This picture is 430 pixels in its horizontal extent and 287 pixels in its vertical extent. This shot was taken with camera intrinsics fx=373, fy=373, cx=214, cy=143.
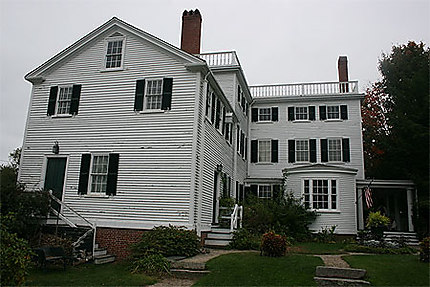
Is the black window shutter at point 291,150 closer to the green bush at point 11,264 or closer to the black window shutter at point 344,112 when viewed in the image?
the black window shutter at point 344,112

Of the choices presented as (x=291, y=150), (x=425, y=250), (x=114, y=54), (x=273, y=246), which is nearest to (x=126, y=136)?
(x=114, y=54)

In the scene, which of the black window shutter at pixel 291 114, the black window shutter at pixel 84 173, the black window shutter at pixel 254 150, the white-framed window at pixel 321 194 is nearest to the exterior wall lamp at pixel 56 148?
the black window shutter at pixel 84 173

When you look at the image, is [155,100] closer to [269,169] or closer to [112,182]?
[112,182]

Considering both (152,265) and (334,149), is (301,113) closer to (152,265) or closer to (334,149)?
(334,149)

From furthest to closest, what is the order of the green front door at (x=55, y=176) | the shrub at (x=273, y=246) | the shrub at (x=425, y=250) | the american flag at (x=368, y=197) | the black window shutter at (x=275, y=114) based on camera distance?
1. the black window shutter at (x=275, y=114)
2. the american flag at (x=368, y=197)
3. the green front door at (x=55, y=176)
4. the shrub at (x=273, y=246)
5. the shrub at (x=425, y=250)

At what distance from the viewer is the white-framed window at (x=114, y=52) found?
15.6 meters

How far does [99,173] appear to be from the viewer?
47.9 feet

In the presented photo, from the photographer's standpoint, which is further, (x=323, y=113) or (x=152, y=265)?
(x=323, y=113)

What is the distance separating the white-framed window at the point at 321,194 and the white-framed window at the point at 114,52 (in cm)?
1195

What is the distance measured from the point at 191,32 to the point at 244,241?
10.9 metres

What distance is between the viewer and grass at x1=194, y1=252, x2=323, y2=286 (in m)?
8.88

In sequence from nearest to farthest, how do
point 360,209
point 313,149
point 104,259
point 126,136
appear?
point 104,259 → point 126,136 → point 360,209 → point 313,149

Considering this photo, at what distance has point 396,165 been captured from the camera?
24.2m

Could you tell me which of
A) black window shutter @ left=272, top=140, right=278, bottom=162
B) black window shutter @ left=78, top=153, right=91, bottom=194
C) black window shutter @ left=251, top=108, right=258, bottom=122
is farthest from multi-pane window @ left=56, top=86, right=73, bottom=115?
black window shutter @ left=272, top=140, right=278, bottom=162
